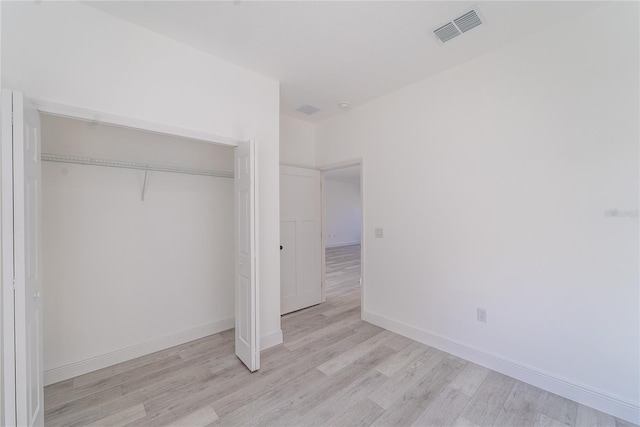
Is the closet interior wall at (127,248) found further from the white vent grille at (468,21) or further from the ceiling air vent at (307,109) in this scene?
the white vent grille at (468,21)

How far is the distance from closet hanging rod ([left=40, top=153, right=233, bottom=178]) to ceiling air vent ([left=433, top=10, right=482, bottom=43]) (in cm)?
264

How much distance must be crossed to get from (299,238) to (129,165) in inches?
89.9

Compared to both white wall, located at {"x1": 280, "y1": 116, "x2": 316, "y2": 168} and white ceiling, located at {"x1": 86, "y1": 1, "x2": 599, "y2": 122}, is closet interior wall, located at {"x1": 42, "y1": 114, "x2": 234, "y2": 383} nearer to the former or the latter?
white wall, located at {"x1": 280, "y1": 116, "x2": 316, "y2": 168}

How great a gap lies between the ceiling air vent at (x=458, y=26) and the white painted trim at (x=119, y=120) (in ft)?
6.85

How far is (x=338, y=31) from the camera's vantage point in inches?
84.5

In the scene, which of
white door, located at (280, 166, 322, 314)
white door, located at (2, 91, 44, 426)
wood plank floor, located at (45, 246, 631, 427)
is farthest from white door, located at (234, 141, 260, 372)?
white door, located at (2, 91, 44, 426)

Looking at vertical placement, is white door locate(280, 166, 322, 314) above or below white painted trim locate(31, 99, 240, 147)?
below

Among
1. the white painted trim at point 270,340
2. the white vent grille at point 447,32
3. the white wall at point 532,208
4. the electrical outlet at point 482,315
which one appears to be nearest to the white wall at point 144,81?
the white painted trim at point 270,340

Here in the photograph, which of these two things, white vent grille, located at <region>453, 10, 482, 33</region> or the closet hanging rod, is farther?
the closet hanging rod

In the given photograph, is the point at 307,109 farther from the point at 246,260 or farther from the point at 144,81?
the point at 246,260

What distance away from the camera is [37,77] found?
5.67 ft

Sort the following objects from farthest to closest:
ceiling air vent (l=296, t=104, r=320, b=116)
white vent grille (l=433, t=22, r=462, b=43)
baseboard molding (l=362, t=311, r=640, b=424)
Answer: ceiling air vent (l=296, t=104, r=320, b=116) < white vent grille (l=433, t=22, r=462, b=43) < baseboard molding (l=362, t=311, r=640, b=424)

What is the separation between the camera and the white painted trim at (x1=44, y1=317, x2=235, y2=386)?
2270 millimetres

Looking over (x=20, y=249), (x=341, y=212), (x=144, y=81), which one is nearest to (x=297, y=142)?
(x=144, y=81)
